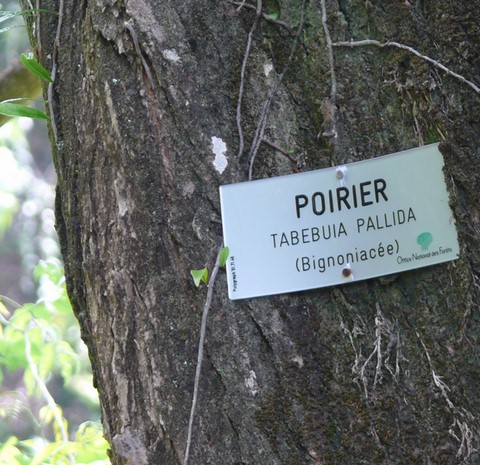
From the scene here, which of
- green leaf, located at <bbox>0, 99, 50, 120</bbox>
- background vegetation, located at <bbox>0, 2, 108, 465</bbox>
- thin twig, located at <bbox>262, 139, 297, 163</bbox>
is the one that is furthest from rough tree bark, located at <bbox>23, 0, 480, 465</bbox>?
background vegetation, located at <bbox>0, 2, 108, 465</bbox>

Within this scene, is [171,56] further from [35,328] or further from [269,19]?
[35,328]

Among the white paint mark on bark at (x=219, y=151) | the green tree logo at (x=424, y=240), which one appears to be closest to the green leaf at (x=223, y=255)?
the white paint mark on bark at (x=219, y=151)

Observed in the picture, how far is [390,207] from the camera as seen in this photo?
0.93 meters

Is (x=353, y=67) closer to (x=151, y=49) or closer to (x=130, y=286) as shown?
(x=151, y=49)

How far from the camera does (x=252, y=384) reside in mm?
915

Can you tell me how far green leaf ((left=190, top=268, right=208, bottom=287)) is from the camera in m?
0.94

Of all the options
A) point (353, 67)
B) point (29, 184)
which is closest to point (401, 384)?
point (353, 67)

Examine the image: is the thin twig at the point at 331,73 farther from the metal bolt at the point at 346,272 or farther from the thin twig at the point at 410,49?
the metal bolt at the point at 346,272

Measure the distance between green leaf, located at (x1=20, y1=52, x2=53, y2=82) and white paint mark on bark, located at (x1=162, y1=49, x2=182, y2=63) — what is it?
0.23 meters

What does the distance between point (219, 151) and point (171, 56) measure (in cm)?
16

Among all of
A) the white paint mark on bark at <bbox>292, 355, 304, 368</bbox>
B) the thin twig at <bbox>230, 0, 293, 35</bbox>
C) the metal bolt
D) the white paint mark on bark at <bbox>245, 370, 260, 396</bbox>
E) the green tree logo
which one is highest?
the thin twig at <bbox>230, 0, 293, 35</bbox>

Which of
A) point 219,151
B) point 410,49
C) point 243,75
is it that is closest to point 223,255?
point 219,151

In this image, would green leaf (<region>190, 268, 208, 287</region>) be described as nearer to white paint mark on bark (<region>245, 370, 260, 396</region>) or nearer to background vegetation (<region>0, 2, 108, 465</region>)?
white paint mark on bark (<region>245, 370, 260, 396</region>)

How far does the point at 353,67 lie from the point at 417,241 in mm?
Result: 254
